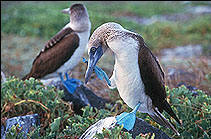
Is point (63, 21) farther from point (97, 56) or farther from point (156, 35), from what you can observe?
point (97, 56)

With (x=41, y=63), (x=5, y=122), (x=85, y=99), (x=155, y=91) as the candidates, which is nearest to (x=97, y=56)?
(x=155, y=91)

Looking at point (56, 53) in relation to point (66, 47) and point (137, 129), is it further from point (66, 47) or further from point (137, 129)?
point (137, 129)

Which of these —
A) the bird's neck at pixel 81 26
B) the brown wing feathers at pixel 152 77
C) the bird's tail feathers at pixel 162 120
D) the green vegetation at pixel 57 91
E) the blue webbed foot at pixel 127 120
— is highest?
the bird's neck at pixel 81 26

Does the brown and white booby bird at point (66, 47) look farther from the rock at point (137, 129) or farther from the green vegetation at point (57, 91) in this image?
the rock at point (137, 129)

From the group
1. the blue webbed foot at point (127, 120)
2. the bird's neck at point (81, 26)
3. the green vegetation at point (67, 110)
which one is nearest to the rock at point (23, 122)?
the green vegetation at point (67, 110)

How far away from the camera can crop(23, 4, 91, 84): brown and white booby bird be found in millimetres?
3840

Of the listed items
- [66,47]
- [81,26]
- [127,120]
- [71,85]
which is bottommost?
[71,85]

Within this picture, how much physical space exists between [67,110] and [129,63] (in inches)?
65.2

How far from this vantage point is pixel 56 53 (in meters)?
3.98

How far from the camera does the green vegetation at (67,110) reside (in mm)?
2566

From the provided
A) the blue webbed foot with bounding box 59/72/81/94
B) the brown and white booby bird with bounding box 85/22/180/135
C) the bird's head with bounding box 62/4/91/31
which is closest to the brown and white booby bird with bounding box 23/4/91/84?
the bird's head with bounding box 62/4/91/31

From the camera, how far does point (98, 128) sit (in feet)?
7.21

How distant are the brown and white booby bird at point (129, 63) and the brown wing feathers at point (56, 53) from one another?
1807 mm

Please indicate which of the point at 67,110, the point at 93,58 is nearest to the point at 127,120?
the point at 93,58
